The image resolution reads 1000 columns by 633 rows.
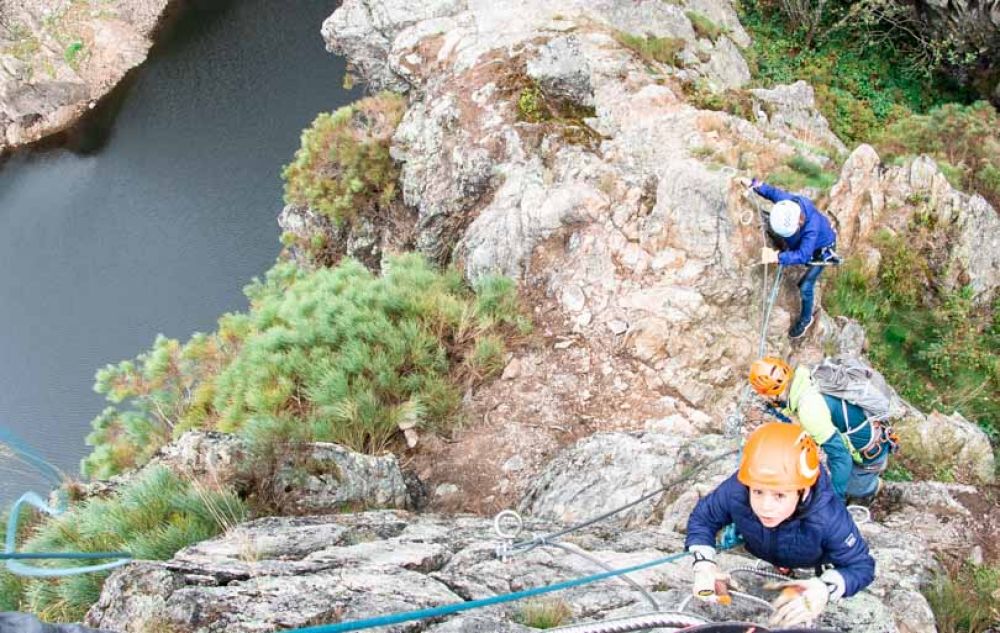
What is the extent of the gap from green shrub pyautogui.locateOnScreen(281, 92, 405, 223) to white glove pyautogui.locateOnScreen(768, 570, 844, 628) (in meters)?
9.66

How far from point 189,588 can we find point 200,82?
→ 22.3m

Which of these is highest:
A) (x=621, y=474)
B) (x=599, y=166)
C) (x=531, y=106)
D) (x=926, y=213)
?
(x=531, y=106)

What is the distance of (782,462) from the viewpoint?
110 inches

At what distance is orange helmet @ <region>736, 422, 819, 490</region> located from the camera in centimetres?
280

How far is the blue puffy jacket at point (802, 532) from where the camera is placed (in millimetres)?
2943

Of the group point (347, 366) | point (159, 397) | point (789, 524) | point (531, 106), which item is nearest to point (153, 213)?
point (159, 397)

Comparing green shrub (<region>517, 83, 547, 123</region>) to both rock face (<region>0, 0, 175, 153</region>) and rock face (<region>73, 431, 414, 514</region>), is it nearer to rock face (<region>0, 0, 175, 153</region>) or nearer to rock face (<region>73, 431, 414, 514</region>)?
rock face (<region>73, 431, 414, 514</region>)

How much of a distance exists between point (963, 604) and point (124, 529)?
558 cm

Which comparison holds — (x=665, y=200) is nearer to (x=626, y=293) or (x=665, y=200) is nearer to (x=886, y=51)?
(x=626, y=293)

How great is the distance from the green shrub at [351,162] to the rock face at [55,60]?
16.0 metres

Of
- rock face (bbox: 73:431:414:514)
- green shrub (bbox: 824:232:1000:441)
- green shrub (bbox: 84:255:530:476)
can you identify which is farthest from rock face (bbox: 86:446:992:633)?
green shrub (bbox: 824:232:1000:441)

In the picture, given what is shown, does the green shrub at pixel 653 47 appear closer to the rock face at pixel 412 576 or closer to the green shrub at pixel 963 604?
the rock face at pixel 412 576

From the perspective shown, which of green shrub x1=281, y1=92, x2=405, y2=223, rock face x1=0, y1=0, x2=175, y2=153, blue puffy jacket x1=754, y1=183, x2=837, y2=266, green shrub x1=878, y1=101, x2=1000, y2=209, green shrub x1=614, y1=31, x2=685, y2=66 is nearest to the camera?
blue puffy jacket x1=754, y1=183, x2=837, y2=266

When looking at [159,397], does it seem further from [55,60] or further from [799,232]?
[55,60]
